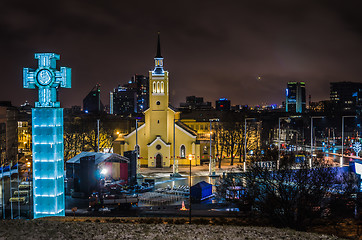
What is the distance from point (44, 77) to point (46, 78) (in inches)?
6.7

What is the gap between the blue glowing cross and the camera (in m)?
24.6

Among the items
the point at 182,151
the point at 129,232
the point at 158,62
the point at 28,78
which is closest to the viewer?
the point at 129,232

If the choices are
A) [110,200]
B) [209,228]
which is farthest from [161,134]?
[209,228]

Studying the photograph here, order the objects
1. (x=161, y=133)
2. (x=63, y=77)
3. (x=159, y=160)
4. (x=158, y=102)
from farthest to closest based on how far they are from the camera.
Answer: (x=158, y=102), (x=161, y=133), (x=159, y=160), (x=63, y=77)

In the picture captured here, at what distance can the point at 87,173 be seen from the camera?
34.8 meters

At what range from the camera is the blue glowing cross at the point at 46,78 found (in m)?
24.6

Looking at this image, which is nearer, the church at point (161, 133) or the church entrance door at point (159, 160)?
the church entrance door at point (159, 160)

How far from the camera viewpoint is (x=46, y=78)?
24.6m

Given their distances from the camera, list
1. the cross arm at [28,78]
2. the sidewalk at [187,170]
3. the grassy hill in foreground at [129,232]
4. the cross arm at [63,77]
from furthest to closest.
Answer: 1. the sidewalk at [187,170]
2. the cross arm at [63,77]
3. the cross arm at [28,78]
4. the grassy hill in foreground at [129,232]

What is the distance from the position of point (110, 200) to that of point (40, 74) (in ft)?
42.4

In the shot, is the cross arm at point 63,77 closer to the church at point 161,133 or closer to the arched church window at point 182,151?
the church at point 161,133

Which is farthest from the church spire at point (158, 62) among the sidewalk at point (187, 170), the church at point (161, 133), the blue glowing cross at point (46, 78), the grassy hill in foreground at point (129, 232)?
the grassy hill in foreground at point (129, 232)

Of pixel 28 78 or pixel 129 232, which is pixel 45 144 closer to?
pixel 28 78

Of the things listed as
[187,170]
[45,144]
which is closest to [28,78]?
[45,144]
